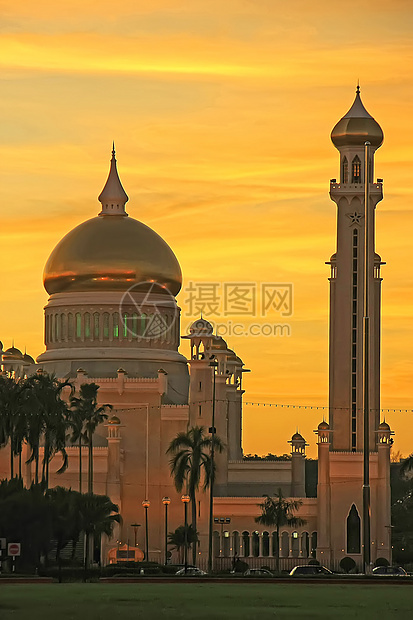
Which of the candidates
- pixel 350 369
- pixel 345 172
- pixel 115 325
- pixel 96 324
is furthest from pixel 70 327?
pixel 345 172

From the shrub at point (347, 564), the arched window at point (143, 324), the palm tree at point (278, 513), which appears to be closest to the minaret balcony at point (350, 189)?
the arched window at point (143, 324)

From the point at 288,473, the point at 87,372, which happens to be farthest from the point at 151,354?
the point at 288,473

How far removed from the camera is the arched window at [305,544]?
7781 centimetres

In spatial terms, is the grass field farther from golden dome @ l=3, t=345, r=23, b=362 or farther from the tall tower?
golden dome @ l=3, t=345, r=23, b=362

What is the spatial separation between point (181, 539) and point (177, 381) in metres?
13.0

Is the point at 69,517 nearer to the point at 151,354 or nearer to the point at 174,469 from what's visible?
the point at 174,469

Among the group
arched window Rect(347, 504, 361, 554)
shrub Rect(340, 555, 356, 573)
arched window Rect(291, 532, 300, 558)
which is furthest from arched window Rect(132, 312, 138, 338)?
shrub Rect(340, 555, 356, 573)

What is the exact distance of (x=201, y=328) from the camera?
82.1 metres

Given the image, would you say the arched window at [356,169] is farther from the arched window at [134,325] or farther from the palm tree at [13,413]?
the palm tree at [13,413]

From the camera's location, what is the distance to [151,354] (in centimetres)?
8594

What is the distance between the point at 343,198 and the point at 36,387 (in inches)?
912

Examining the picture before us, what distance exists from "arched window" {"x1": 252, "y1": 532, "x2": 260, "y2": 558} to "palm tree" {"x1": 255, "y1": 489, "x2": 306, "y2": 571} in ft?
3.60

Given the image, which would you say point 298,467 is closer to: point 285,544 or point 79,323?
point 285,544

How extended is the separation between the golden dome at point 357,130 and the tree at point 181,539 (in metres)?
20.7
